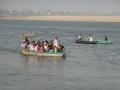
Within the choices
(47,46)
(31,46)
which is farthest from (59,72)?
(31,46)

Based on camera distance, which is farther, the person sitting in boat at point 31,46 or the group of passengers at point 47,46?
the person sitting in boat at point 31,46

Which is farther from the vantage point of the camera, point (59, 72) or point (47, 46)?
point (47, 46)

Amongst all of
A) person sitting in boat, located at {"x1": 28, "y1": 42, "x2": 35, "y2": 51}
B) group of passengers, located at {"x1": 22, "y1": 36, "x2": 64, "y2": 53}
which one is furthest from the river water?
person sitting in boat, located at {"x1": 28, "y1": 42, "x2": 35, "y2": 51}

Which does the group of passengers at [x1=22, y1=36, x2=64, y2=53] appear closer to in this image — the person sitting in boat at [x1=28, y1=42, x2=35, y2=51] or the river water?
the person sitting in boat at [x1=28, y1=42, x2=35, y2=51]

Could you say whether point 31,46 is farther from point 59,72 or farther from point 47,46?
point 59,72

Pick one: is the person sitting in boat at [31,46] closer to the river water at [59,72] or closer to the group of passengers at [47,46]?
the group of passengers at [47,46]

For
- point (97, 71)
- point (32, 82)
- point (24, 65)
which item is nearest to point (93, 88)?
point (32, 82)

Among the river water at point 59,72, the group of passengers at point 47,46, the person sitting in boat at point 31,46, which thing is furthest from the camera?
the person sitting in boat at point 31,46

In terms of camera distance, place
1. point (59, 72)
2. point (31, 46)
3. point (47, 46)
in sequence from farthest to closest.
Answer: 1. point (31, 46)
2. point (47, 46)
3. point (59, 72)

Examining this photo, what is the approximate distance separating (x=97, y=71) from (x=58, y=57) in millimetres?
7799

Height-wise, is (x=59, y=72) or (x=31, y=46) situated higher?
(x=31, y=46)

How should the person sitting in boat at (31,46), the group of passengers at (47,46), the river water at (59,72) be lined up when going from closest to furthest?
the river water at (59,72) → the group of passengers at (47,46) → the person sitting in boat at (31,46)

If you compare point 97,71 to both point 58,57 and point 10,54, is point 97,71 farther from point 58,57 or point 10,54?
point 10,54

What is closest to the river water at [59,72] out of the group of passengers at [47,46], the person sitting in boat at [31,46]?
the group of passengers at [47,46]
